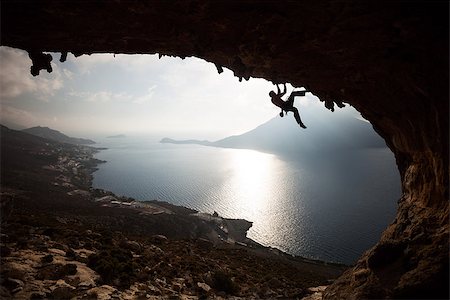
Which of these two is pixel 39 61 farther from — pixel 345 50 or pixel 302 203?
pixel 302 203

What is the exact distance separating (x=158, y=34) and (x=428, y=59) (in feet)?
33.4

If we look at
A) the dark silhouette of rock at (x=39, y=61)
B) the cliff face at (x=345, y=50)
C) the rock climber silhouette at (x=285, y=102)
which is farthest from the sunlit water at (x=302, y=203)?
the dark silhouette of rock at (x=39, y=61)

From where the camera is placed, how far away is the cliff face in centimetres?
856

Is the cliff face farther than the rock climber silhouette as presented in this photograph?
No

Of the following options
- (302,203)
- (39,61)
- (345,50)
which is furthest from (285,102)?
(302,203)

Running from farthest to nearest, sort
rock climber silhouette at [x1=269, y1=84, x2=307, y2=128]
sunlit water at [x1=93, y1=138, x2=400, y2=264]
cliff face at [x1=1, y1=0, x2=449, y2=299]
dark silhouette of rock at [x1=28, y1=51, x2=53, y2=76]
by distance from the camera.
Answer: sunlit water at [x1=93, y1=138, x2=400, y2=264]
rock climber silhouette at [x1=269, y1=84, x2=307, y2=128]
dark silhouette of rock at [x1=28, y1=51, x2=53, y2=76]
cliff face at [x1=1, y1=0, x2=449, y2=299]

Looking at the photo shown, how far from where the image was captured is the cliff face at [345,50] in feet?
28.1

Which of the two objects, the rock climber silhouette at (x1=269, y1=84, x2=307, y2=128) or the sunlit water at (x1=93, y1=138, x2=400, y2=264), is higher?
the rock climber silhouette at (x1=269, y1=84, x2=307, y2=128)

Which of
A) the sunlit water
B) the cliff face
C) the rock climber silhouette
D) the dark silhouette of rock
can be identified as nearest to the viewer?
the cliff face

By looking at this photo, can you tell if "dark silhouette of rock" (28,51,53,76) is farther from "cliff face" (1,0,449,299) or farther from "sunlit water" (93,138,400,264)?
"sunlit water" (93,138,400,264)

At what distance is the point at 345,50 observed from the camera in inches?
400

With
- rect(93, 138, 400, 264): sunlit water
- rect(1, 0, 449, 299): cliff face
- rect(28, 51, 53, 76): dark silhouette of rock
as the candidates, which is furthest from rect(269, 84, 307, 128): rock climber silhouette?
rect(93, 138, 400, 264): sunlit water

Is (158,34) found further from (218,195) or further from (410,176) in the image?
(218,195)

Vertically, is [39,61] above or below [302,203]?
above
